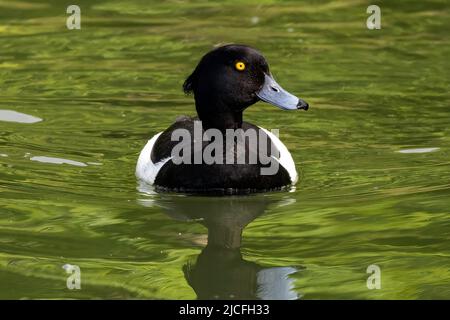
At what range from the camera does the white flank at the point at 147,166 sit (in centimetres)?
1095

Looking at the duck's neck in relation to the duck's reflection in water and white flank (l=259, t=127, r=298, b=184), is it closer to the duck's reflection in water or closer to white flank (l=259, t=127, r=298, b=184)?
white flank (l=259, t=127, r=298, b=184)

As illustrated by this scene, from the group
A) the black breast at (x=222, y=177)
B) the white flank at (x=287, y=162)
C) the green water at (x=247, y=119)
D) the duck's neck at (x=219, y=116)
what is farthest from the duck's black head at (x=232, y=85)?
the green water at (x=247, y=119)

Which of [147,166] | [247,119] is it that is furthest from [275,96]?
[247,119]

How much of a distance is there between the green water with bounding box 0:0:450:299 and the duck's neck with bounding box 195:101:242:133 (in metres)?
0.71

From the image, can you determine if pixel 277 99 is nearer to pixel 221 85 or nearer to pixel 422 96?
pixel 221 85

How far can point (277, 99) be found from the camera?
10547 millimetres

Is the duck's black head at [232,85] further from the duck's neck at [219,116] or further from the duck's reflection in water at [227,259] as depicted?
the duck's reflection in water at [227,259]

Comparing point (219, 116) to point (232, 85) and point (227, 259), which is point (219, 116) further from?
point (227, 259)

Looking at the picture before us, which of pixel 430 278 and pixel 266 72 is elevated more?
pixel 266 72

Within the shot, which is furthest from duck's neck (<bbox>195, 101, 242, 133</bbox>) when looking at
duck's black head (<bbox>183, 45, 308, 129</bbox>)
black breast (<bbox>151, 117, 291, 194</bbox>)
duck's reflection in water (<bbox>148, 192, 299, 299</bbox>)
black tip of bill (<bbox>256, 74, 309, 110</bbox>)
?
duck's reflection in water (<bbox>148, 192, 299, 299</bbox>)

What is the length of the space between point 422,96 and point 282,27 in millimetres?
3575

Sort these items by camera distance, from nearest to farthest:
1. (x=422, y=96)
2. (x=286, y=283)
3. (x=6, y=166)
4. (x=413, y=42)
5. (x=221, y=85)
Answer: (x=286, y=283), (x=221, y=85), (x=6, y=166), (x=422, y=96), (x=413, y=42)

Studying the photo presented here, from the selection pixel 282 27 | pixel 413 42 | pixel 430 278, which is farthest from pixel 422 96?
pixel 430 278

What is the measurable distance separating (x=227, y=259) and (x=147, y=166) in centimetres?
259
